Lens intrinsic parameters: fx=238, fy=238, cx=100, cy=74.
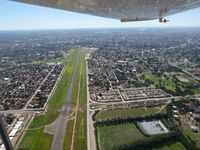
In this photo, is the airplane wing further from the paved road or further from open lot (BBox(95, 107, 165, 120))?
open lot (BBox(95, 107, 165, 120))

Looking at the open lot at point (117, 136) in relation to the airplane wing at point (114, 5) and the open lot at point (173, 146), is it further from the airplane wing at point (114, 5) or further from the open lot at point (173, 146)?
the airplane wing at point (114, 5)

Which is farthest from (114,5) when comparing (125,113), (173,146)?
(125,113)

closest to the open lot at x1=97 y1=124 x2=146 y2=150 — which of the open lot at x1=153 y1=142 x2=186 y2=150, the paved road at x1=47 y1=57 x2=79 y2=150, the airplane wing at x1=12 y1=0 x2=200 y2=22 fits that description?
the open lot at x1=153 y1=142 x2=186 y2=150

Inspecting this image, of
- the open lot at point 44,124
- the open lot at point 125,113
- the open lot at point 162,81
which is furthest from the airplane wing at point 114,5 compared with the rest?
the open lot at point 162,81

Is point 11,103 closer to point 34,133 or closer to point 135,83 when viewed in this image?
point 34,133

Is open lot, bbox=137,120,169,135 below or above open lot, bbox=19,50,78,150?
below
